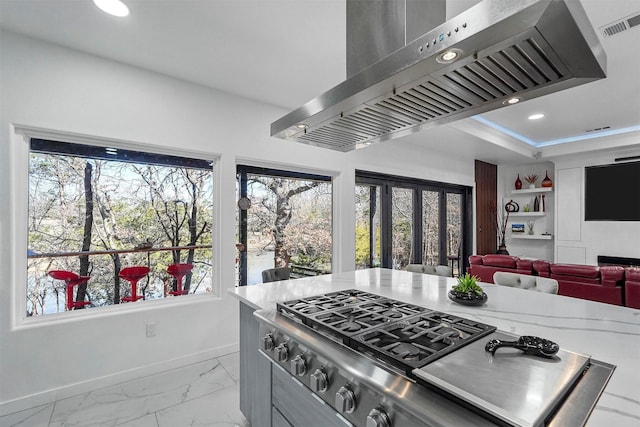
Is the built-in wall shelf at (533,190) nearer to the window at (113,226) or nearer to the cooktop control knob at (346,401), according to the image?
the window at (113,226)

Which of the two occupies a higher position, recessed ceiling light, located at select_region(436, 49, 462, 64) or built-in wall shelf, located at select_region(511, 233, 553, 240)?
recessed ceiling light, located at select_region(436, 49, 462, 64)

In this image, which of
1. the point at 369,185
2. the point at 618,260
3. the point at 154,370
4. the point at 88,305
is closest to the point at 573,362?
the point at 154,370

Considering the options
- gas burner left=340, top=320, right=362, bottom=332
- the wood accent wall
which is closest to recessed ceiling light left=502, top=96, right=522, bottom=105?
gas burner left=340, top=320, right=362, bottom=332

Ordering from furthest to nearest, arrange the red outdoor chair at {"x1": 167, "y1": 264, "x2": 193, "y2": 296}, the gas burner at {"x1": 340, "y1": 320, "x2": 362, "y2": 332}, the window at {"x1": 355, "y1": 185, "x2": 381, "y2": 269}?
the window at {"x1": 355, "y1": 185, "x2": 381, "y2": 269}
the red outdoor chair at {"x1": 167, "y1": 264, "x2": 193, "y2": 296}
the gas burner at {"x1": 340, "y1": 320, "x2": 362, "y2": 332}

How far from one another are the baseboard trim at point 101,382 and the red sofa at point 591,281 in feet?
11.5

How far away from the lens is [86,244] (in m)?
2.48

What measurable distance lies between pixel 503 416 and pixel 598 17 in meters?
2.65

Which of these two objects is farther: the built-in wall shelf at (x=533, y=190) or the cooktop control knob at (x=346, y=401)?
the built-in wall shelf at (x=533, y=190)

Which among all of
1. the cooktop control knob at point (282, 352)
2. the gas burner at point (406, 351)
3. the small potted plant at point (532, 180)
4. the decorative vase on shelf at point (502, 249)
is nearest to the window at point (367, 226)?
the cooktop control knob at point (282, 352)

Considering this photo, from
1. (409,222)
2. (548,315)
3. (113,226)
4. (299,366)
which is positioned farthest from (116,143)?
(409,222)

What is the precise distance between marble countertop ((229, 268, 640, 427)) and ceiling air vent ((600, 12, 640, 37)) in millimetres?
1911

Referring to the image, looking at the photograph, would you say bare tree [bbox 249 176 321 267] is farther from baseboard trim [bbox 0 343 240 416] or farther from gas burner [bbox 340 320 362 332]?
gas burner [bbox 340 320 362 332]

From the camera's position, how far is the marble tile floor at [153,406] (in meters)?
1.98

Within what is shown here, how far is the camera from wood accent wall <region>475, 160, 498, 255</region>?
610 cm
